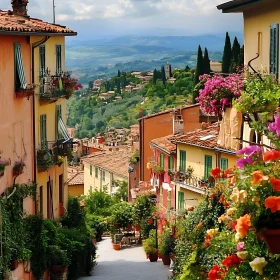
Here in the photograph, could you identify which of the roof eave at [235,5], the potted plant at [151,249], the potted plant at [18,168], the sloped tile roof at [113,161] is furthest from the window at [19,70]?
the sloped tile roof at [113,161]

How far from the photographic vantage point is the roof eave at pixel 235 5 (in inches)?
705

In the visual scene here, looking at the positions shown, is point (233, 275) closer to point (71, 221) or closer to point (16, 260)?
point (16, 260)

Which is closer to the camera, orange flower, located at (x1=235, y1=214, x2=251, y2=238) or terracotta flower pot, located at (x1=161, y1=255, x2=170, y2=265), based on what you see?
orange flower, located at (x1=235, y1=214, x2=251, y2=238)

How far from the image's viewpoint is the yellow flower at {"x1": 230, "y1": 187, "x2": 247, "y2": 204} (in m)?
10.4

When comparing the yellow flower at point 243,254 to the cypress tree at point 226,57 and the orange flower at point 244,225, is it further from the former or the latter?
the cypress tree at point 226,57

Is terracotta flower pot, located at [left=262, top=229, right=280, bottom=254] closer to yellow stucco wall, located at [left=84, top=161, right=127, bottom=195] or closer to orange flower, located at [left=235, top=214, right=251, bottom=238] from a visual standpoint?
Answer: orange flower, located at [left=235, top=214, right=251, bottom=238]

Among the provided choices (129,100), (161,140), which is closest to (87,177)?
(161,140)

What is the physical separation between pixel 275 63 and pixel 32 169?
12.2 m

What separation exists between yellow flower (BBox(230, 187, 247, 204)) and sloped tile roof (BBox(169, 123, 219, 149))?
24.5 m

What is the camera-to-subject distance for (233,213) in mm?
11078

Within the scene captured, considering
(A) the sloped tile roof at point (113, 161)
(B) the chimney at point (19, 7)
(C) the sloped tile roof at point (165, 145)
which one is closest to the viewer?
(B) the chimney at point (19, 7)

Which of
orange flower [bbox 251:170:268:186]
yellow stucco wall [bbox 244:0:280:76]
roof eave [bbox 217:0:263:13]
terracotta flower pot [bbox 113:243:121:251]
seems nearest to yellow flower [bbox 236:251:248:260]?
orange flower [bbox 251:170:268:186]

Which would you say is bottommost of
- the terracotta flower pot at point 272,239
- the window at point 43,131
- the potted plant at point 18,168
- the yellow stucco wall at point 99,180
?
the yellow stucco wall at point 99,180

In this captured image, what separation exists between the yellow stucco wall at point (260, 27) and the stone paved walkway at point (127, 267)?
14.9 meters
